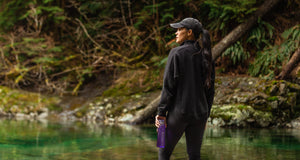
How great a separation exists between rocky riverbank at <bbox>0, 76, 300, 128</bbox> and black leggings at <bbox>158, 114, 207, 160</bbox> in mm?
6113

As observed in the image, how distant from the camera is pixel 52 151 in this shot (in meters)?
5.38

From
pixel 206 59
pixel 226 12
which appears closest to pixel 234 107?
pixel 226 12

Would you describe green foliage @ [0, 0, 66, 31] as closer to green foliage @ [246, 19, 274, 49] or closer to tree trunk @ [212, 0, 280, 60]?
tree trunk @ [212, 0, 280, 60]

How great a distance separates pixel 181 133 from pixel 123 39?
10.3 metres

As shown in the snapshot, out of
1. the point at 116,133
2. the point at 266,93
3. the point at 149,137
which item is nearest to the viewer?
the point at 149,137

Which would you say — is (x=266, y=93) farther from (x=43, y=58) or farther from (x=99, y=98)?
(x=43, y=58)

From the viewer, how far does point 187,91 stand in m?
3.10

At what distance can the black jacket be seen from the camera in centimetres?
309

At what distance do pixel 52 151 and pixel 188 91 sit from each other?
125 inches

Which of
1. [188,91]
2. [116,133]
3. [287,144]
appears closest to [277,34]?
[287,144]

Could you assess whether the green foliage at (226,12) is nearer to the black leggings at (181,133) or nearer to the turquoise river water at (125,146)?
the turquoise river water at (125,146)

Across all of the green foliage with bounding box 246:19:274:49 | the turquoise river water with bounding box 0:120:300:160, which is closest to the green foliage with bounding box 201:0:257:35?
A: the green foliage with bounding box 246:19:274:49

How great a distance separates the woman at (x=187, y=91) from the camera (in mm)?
3098

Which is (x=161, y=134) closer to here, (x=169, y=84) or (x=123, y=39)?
(x=169, y=84)
